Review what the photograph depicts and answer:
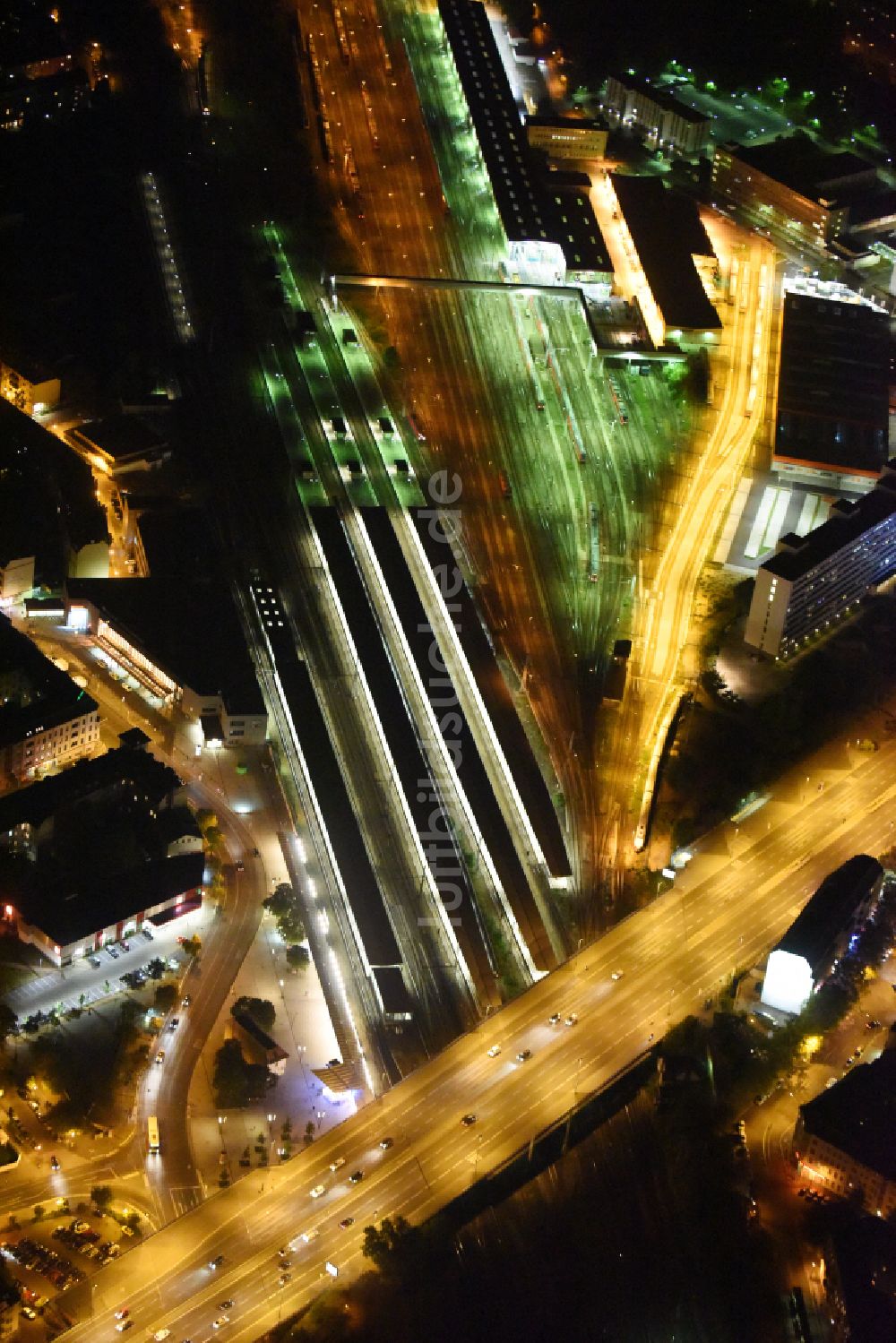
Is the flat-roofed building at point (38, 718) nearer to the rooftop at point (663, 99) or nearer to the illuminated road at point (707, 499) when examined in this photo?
the illuminated road at point (707, 499)

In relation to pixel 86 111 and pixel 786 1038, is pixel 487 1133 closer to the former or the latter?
pixel 786 1038

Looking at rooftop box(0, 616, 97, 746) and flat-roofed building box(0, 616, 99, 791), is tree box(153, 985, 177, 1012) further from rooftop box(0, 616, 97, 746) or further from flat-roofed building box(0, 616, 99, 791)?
rooftop box(0, 616, 97, 746)

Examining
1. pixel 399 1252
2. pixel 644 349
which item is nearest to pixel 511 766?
pixel 399 1252

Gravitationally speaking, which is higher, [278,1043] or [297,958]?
[297,958]

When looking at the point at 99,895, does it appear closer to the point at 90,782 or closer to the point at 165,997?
the point at 165,997

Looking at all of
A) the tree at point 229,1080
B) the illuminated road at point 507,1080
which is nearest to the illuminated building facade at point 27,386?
the tree at point 229,1080

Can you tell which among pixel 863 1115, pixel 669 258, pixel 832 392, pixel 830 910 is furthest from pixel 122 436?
pixel 863 1115
